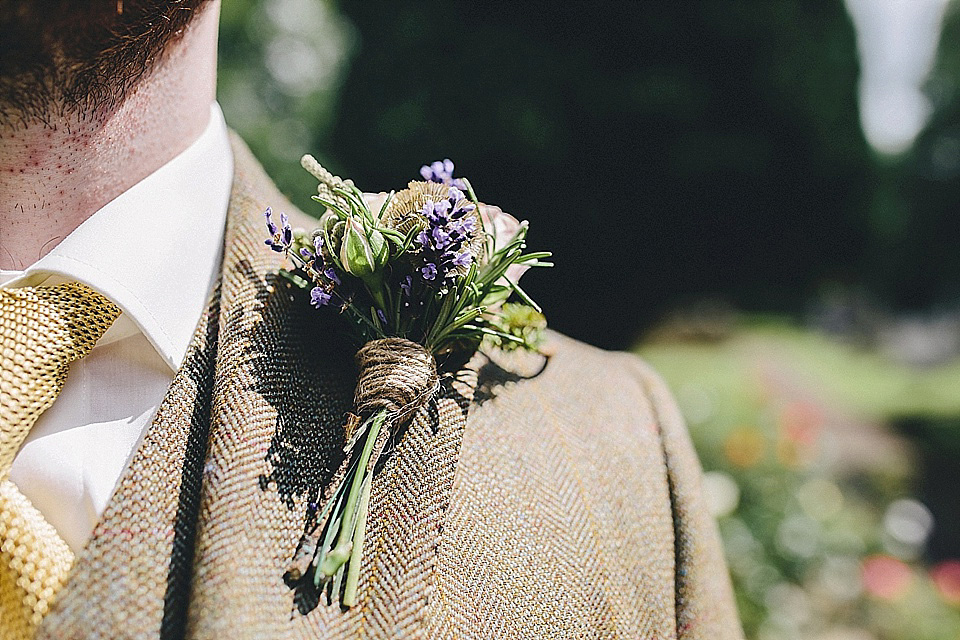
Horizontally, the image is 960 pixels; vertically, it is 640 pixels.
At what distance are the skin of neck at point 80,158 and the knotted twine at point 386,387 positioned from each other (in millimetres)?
469

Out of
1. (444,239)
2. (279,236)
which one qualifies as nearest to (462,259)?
(444,239)

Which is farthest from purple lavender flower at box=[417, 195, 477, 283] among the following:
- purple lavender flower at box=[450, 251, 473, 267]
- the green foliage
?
the green foliage

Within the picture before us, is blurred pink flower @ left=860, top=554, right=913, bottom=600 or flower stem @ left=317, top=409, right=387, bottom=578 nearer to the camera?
flower stem @ left=317, top=409, right=387, bottom=578

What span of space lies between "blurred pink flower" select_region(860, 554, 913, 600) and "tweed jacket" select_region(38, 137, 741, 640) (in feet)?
9.68

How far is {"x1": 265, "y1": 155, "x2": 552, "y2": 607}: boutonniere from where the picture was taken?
3.14ft

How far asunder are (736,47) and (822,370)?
13.8ft

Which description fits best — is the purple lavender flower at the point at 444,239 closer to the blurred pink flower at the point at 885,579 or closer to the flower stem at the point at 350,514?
the flower stem at the point at 350,514

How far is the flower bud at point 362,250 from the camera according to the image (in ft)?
3.32

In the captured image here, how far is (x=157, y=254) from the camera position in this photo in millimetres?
1091

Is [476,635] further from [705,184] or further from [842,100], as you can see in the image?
[842,100]

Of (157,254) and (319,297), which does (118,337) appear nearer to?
(157,254)

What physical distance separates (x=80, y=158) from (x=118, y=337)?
0.27 meters

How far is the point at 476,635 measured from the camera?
103 centimetres

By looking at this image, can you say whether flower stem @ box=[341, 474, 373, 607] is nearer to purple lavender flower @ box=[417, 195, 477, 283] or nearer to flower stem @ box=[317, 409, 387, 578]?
flower stem @ box=[317, 409, 387, 578]
